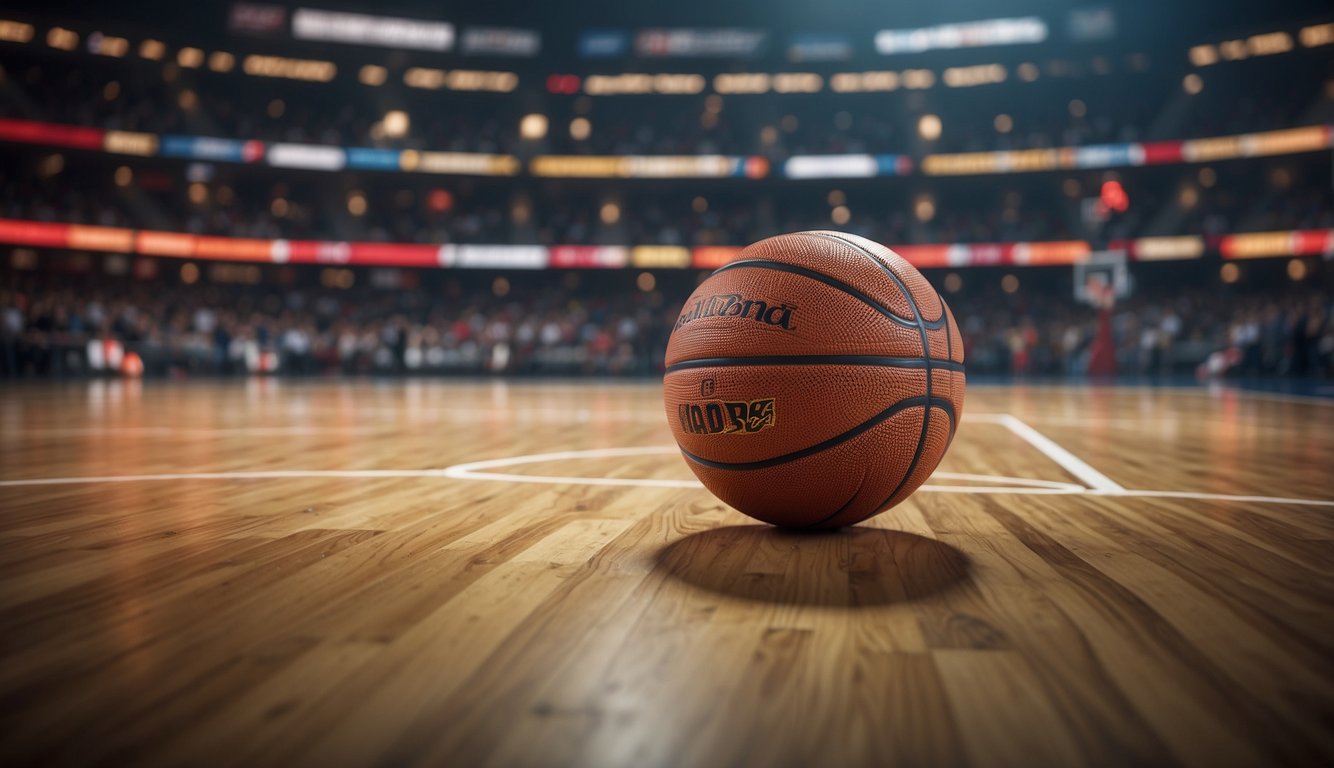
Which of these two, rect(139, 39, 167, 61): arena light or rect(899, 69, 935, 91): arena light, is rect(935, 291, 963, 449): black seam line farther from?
rect(139, 39, 167, 61): arena light

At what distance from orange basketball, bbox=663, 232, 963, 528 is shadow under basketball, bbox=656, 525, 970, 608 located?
0.11 meters

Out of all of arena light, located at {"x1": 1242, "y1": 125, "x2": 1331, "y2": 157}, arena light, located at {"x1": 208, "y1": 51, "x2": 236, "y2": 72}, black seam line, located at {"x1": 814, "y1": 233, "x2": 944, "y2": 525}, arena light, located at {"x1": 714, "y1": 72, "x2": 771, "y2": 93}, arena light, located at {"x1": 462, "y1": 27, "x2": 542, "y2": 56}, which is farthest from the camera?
arena light, located at {"x1": 714, "y1": 72, "x2": 771, "y2": 93}

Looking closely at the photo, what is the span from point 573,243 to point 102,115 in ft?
45.6

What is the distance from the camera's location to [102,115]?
24.5m

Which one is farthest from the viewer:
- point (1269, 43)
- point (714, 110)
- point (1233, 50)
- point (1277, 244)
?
point (714, 110)

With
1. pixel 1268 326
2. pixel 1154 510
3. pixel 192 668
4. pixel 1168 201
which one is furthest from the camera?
pixel 1168 201

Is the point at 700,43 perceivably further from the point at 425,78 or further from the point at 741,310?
the point at 741,310

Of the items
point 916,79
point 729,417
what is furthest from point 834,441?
point 916,79

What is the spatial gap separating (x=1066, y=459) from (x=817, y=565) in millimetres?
2851

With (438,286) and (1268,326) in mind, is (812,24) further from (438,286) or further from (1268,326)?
(1268,326)

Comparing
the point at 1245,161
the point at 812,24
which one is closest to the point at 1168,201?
the point at 1245,161

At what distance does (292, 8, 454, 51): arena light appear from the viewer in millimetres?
26234

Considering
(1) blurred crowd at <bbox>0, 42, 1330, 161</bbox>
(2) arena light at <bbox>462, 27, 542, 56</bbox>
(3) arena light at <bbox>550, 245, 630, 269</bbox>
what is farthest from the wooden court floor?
(2) arena light at <bbox>462, 27, 542, 56</bbox>

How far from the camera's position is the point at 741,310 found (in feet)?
7.91
